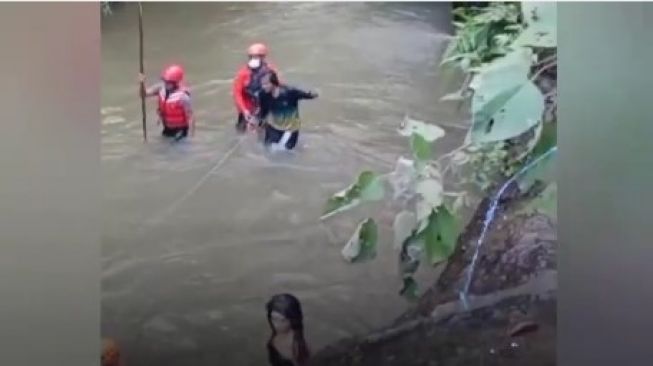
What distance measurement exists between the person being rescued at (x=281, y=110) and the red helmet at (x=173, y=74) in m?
0.13

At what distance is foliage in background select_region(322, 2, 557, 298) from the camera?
3.97ft

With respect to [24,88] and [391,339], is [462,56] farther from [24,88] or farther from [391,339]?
[24,88]

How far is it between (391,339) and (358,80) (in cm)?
39

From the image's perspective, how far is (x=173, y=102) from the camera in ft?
3.93

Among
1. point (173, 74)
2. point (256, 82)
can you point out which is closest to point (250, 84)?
point (256, 82)

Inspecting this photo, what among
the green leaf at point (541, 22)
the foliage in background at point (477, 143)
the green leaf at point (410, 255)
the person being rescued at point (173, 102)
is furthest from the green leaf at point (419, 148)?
the person being rescued at point (173, 102)

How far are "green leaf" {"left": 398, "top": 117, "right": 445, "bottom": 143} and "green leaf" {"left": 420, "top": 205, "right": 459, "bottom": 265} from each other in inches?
4.2

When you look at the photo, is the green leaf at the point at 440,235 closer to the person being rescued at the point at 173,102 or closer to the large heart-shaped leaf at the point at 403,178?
the large heart-shaped leaf at the point at 403,178

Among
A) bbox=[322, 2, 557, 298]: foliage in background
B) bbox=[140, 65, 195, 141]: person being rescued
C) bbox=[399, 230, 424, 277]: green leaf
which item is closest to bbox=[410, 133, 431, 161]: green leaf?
bbox=[322, 2, 557, 298]: foliage in background

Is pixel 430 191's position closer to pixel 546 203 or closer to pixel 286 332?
pixel 546 203

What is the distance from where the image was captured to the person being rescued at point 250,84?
3.96 feet

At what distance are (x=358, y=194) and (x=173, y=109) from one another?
1.00 feet

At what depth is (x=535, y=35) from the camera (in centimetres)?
122

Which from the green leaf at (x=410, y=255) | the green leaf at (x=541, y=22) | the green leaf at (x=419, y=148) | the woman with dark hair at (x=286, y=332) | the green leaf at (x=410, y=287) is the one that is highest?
the green leaf at (x=541, y=22)
